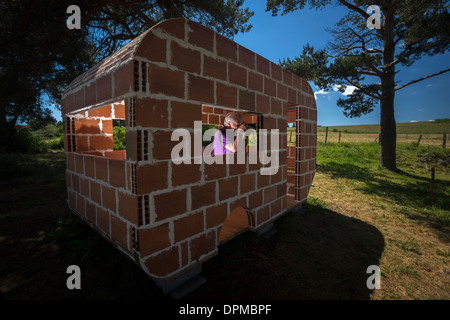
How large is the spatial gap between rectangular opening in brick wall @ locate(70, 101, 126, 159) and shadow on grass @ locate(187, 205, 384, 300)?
310cm

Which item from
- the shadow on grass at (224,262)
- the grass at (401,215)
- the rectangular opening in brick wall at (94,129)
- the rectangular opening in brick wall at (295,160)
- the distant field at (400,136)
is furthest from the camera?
the distant field at (400,136)

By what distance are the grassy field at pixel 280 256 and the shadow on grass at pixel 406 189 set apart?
2.5 inches

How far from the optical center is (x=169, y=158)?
1.97 metres

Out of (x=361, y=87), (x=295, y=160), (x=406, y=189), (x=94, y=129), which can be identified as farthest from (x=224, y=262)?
(x=361, y=87)

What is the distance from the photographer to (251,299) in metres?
2.13

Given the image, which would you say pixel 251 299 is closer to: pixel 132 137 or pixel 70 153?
pixel 132 137

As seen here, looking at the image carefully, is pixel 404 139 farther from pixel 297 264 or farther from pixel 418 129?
pixel 418 129

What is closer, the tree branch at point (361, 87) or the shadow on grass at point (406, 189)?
the shadow on grass at point (406, 189)

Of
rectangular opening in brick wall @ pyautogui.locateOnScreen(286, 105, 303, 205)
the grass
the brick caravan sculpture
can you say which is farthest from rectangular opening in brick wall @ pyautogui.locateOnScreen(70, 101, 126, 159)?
the grass

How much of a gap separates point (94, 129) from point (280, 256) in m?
4.10

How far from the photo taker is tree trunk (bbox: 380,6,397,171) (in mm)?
9289

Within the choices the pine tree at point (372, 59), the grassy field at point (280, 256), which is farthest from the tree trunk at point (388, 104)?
the grassy field at point (280, 256)

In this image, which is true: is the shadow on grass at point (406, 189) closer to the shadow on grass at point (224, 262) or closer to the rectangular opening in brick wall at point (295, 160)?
the shadow on grass at point (224, 262)

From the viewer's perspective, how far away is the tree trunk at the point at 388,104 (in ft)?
30.5
